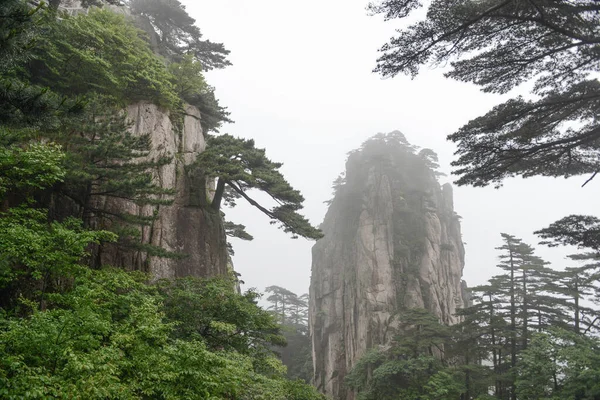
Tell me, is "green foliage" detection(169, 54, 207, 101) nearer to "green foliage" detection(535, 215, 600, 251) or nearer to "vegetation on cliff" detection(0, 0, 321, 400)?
"vegetation on cliff" detection(0, 0, 321, 400)

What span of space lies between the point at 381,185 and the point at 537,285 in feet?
64.8

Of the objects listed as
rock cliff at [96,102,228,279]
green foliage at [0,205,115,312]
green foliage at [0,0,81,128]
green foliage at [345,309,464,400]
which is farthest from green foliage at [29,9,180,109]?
green foliage at [345,309,464,400]

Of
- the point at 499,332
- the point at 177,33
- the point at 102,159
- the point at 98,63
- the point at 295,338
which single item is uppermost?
the point at 177,33

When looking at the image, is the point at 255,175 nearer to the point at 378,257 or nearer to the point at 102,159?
the point at 102,159

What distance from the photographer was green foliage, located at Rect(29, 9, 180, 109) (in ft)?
34.1

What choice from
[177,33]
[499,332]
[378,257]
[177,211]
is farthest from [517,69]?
[378,257]

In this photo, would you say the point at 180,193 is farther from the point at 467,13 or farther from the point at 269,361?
the point at 467,13

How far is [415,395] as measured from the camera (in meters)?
17.3

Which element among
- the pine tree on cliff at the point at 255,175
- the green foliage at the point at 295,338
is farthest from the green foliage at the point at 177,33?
the green foliage at the point at 295,338

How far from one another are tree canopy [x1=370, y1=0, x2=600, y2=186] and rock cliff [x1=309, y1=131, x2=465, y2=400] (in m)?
23.4

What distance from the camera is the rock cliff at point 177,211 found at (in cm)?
1210

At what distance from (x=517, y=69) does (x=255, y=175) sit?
9.26 meters

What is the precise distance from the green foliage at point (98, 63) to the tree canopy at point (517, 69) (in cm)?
1015

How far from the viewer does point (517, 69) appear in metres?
6.95
